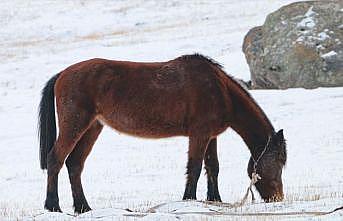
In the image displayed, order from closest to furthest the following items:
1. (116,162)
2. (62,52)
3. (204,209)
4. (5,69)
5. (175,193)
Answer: (204,209), (175,193), (116,162), (5,69), (62,52)

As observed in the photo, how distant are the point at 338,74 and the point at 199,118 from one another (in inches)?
428

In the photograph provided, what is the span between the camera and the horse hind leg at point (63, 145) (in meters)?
9.21

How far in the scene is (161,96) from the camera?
9.35 m

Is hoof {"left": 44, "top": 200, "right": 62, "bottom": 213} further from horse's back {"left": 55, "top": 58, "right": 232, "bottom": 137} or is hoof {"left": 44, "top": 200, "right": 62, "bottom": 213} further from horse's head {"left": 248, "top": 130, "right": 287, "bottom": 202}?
horse's head {"left": 248, "top": 130, "right": 287, "bottom": 202}

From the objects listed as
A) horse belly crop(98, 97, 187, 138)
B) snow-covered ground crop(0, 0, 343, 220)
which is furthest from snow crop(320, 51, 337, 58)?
horse belly crop(98, 97, 187, 138)

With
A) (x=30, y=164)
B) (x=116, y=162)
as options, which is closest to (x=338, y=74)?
(x=116, y=162)

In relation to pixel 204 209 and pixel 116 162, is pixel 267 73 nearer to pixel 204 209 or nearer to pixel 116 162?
pixel 116 162

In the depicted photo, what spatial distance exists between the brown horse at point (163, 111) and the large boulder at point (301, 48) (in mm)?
10028

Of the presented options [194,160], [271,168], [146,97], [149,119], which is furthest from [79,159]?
[271,168]

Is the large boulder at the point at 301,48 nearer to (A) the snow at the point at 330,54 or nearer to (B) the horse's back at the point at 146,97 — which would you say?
(A) the snow at the point at 330,54

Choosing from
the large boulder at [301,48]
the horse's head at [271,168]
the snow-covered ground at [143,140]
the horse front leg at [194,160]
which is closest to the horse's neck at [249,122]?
the horse's head at [271,168]

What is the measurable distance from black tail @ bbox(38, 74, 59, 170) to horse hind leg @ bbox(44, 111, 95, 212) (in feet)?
1.15

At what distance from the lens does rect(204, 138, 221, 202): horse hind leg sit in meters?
9.62

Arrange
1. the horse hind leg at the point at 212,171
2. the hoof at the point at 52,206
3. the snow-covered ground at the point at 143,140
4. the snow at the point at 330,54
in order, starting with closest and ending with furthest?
the hoof at the point at 52,206 < the horse hind leg at the point at 212,171 < the snow-covered ground at the point at 143,140 < the snow at the point at 330,54
